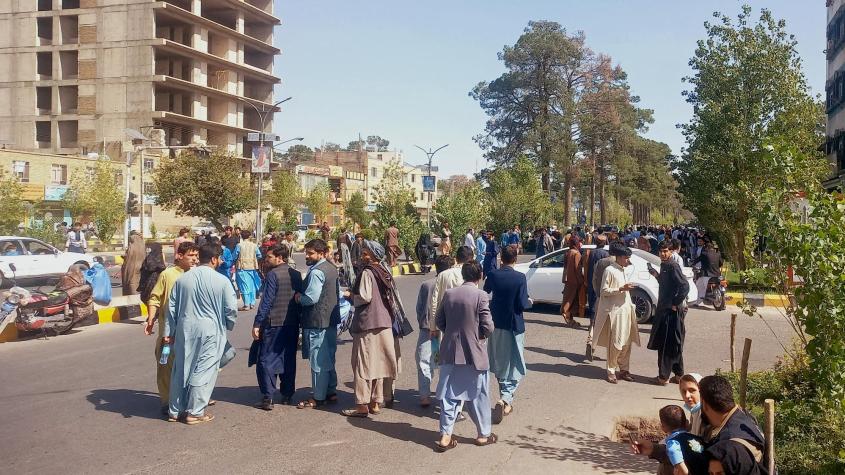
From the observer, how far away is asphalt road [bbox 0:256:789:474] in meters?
5.98

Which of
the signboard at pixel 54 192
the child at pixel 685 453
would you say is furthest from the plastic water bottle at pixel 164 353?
the signboard at pixel 54 192

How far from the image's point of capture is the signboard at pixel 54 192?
151 feet

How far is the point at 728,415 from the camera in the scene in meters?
3.97

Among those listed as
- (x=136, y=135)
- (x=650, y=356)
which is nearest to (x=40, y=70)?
(x=136, y=135)

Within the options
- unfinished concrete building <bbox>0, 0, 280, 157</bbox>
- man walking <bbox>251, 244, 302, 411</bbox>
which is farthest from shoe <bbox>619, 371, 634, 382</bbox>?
unfinished concrete building <bbox>0, 0, 280, 157</bbox>

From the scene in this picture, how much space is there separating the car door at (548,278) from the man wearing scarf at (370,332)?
8.32 metres

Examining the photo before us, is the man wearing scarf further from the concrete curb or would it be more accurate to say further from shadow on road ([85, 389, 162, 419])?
the concrete curb

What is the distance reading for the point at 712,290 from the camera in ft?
52.5

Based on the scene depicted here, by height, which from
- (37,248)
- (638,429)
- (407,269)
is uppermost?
(37,248)

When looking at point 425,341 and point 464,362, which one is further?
point 425,341

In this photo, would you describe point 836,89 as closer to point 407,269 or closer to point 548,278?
point 407,269

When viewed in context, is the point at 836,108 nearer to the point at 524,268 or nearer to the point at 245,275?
the point at 524,268

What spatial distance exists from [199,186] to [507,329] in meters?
39.0

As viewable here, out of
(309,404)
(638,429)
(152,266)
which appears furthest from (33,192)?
(638,429)
